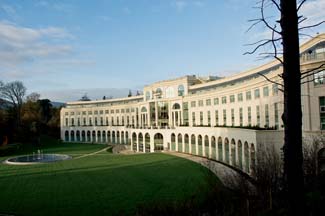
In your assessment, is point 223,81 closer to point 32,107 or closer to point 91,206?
point 91,206

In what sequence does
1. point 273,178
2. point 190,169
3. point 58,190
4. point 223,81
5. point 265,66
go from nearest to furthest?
point 273,178, point 58,190, point 190,169, point 265,66, point 223,81

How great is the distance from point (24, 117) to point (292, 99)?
82.7 m

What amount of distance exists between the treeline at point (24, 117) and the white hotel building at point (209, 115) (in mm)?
6028

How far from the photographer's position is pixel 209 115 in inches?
1918

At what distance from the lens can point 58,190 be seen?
23.9 metres

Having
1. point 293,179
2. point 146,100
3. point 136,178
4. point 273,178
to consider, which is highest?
point 146,100

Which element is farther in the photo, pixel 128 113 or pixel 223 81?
pixel 128 113

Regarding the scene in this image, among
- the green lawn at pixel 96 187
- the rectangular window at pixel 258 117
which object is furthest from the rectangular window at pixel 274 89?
the green lawn at pixel 96 187

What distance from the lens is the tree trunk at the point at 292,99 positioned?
5.00 m

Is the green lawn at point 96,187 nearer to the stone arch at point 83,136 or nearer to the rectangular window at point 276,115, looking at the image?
the rectangular window at point 276,115

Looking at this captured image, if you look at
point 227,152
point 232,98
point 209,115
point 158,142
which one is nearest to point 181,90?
point 158,142

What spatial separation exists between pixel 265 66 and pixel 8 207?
1264 inches

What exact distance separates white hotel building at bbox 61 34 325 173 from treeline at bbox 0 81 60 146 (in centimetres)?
603

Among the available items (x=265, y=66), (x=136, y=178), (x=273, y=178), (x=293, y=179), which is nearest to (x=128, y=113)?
(x=265, y=66)
